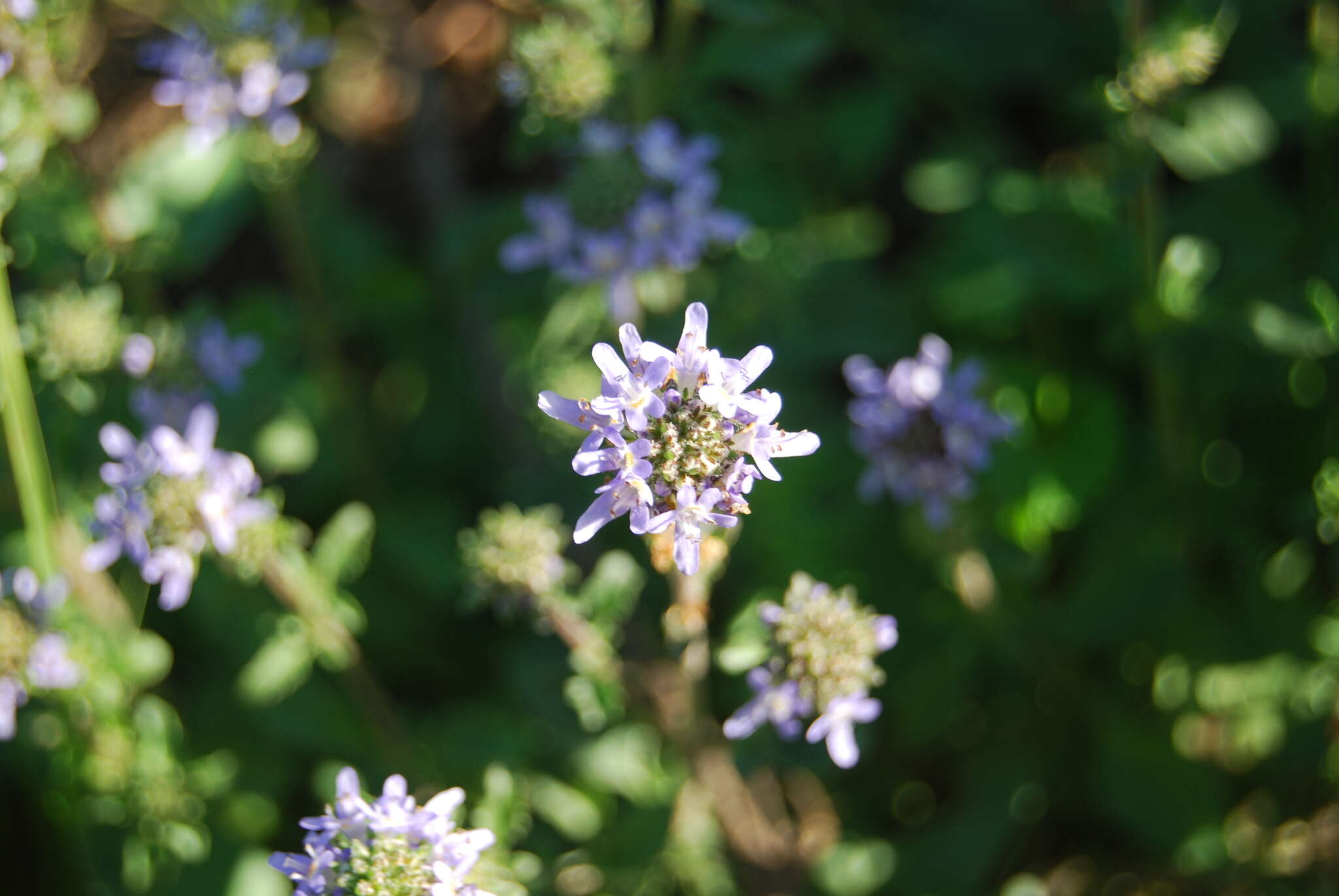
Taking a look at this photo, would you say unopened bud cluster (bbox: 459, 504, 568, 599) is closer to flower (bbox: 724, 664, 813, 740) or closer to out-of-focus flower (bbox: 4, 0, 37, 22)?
flower (bbox: 724, 664, 813, 740)

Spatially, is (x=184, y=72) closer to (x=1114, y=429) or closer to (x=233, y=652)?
(x=233, y=652)

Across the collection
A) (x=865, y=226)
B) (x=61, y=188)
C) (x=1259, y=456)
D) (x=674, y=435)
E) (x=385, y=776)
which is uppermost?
(x=61, y=188)

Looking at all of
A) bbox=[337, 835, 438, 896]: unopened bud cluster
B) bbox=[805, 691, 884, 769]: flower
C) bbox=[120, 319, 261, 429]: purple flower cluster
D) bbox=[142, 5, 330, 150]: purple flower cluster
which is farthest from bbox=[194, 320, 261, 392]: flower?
bbox=[805, 691, 884, 769]: flower

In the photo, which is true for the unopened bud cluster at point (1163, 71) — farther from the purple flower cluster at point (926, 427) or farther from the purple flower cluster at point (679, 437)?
the purple flower cluster at point (679, 437)

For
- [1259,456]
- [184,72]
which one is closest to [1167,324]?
[1259,456]

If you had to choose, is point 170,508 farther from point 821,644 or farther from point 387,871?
point 821,644

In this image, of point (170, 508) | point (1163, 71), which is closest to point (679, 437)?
point (170, 508)

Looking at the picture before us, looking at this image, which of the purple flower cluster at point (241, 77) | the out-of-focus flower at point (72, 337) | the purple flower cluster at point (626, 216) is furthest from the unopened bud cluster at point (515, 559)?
the purple flower cluster at point (241, 77)
